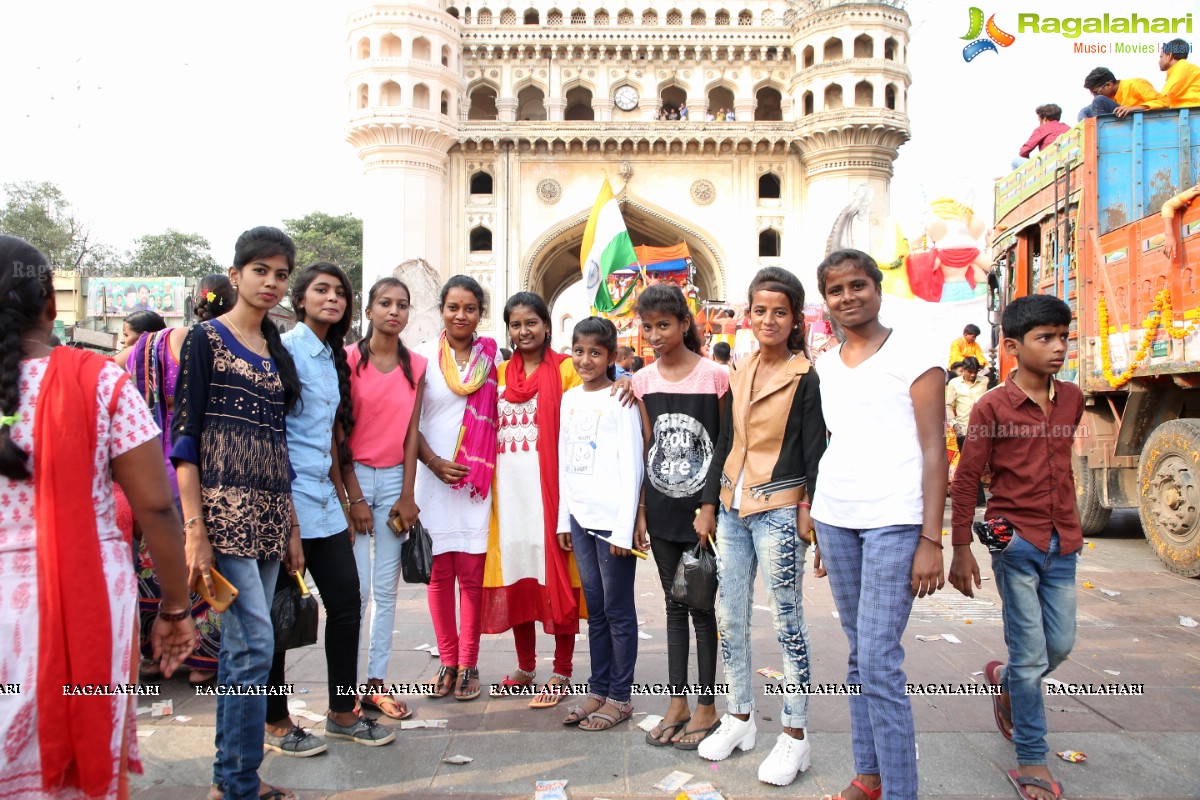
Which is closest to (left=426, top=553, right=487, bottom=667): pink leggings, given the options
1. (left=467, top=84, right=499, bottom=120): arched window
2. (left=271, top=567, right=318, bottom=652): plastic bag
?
(left=271, top=567, right=318, bottom=652): plastic bag

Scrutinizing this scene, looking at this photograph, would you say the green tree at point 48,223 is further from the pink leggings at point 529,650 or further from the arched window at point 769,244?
the pink leggings at point 529,650

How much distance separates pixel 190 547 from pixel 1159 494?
20.7ft

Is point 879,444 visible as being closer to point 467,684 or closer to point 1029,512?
point 1029,512

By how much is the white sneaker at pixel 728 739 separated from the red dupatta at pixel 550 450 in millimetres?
791

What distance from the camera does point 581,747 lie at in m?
2.96

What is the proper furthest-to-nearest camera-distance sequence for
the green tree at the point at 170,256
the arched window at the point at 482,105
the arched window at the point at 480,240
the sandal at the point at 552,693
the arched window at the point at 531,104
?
the green tree at the point at 170,256 < the arched window at the point at 482,105 < the arched window at the point at 531,104 < the arched window at the point at 480,240 < the sandal at the point at 552,693

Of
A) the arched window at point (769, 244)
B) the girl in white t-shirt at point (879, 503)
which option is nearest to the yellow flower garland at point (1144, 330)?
the girl in white t-shirt at point (879, 503)

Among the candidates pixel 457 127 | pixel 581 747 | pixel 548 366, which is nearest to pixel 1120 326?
pixel 548 366

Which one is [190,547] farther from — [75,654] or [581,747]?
[581,747]

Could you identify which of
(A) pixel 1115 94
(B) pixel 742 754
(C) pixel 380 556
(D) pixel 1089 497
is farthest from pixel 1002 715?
(A) pixel 1115 94

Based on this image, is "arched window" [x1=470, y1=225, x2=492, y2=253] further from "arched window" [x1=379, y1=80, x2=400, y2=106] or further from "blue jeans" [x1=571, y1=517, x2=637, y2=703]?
"blue jeans" [x1=571, y1=517, x2=637, y2=703]

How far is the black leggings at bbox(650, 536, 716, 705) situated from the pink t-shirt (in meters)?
1.09

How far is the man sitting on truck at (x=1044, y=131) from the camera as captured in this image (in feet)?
25.1

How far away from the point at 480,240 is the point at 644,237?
6147mm
